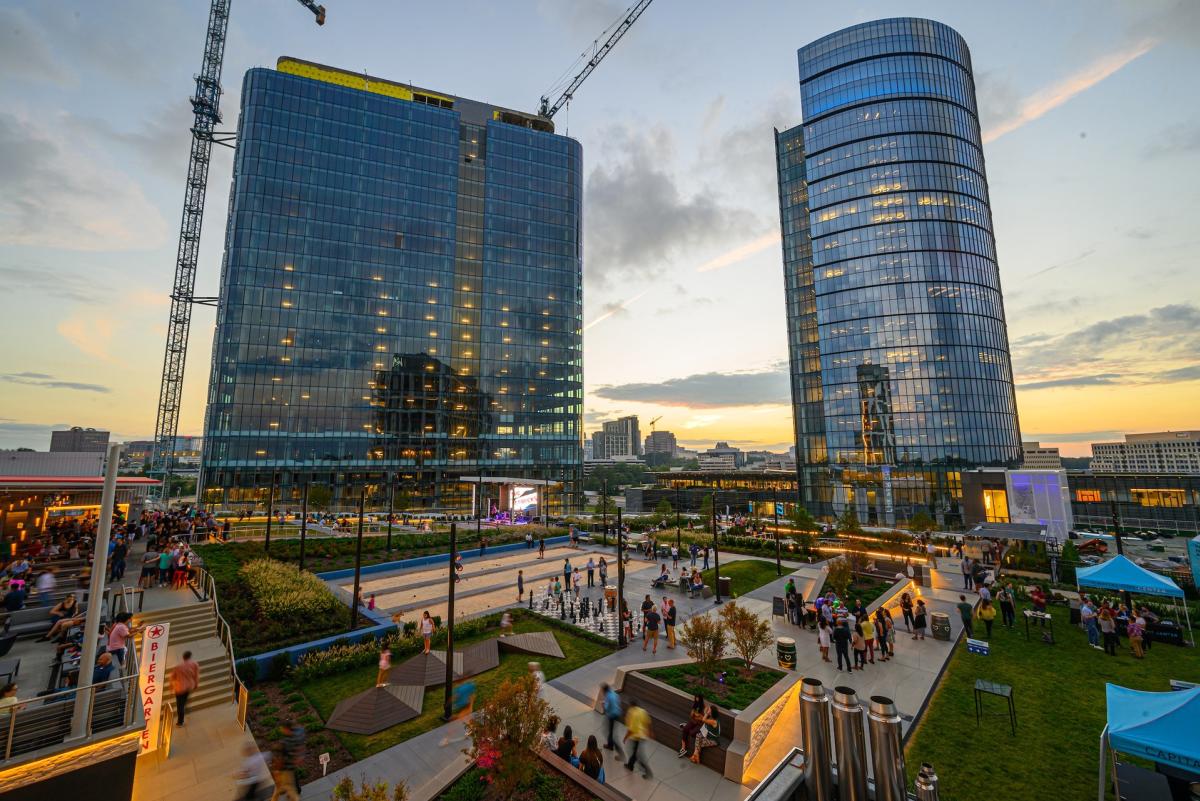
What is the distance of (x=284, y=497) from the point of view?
225 ft

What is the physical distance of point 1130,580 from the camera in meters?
18.5

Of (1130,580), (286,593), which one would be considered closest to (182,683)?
(286,593)

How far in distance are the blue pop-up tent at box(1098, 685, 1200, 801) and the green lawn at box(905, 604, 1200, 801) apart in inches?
98.5

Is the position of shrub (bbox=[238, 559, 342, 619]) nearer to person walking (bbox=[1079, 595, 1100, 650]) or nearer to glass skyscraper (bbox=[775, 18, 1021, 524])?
person walking (bbox=[1079, 595, 1100, 650])

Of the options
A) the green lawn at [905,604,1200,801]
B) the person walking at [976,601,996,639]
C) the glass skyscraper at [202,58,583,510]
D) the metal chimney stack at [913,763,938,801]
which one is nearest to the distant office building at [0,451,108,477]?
the glass skyscraper at [202,58,583,510]

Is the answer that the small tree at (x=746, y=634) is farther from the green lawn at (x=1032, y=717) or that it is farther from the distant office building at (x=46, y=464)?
the distant office building at (x=46, y=464)

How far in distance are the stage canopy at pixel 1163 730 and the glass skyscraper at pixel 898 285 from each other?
67.4 meters

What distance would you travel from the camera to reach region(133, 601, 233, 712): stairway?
13375mm

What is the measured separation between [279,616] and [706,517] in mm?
45994

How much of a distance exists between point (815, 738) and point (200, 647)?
1887 centimetres

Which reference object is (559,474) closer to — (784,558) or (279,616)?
(784,558)

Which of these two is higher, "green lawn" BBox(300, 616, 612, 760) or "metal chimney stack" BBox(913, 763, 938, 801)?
"metal chimney stack" BBox(913, 763, 938, 801)

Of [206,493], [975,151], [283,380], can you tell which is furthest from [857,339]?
[206,493]

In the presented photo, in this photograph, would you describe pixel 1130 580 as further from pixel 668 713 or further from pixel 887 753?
pixel 668 713
